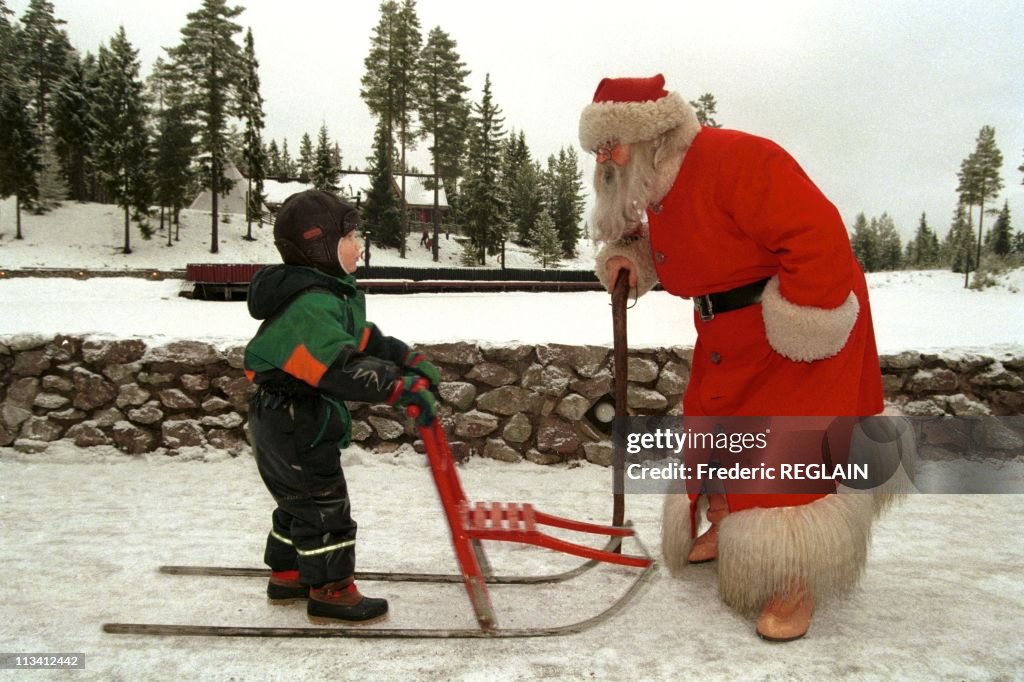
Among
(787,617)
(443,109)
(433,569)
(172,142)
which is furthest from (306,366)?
(172,142)

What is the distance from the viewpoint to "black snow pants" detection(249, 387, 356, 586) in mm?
1955

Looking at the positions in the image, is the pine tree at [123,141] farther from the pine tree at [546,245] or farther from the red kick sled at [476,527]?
the red kick sled at [476,527]

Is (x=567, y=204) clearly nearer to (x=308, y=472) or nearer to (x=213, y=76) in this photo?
(x=213, y=76)

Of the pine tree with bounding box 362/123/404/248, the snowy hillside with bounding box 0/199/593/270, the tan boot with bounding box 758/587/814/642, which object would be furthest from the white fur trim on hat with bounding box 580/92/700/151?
the pine tree with bounding box 362/123/404/248

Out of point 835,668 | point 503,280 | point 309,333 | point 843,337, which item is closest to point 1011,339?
point 843,337

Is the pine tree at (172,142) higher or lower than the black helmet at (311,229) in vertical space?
higher

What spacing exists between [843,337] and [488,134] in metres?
13.4

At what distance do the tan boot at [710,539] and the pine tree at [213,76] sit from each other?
1214cm

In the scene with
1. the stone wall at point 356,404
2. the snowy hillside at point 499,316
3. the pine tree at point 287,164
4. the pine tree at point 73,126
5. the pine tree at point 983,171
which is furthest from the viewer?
→ the pine tree at point 287,164

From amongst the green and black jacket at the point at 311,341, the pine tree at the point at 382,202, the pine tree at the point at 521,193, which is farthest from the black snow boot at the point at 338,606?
the pine tree at the point at 521,193

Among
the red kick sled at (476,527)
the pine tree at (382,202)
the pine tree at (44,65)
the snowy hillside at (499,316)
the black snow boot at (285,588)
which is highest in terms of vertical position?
the pine tree at (44,65)

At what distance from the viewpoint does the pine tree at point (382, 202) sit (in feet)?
36.3

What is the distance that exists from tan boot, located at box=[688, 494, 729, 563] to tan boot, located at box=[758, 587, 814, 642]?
0.49m

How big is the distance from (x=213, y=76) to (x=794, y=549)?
1544 centimetres
